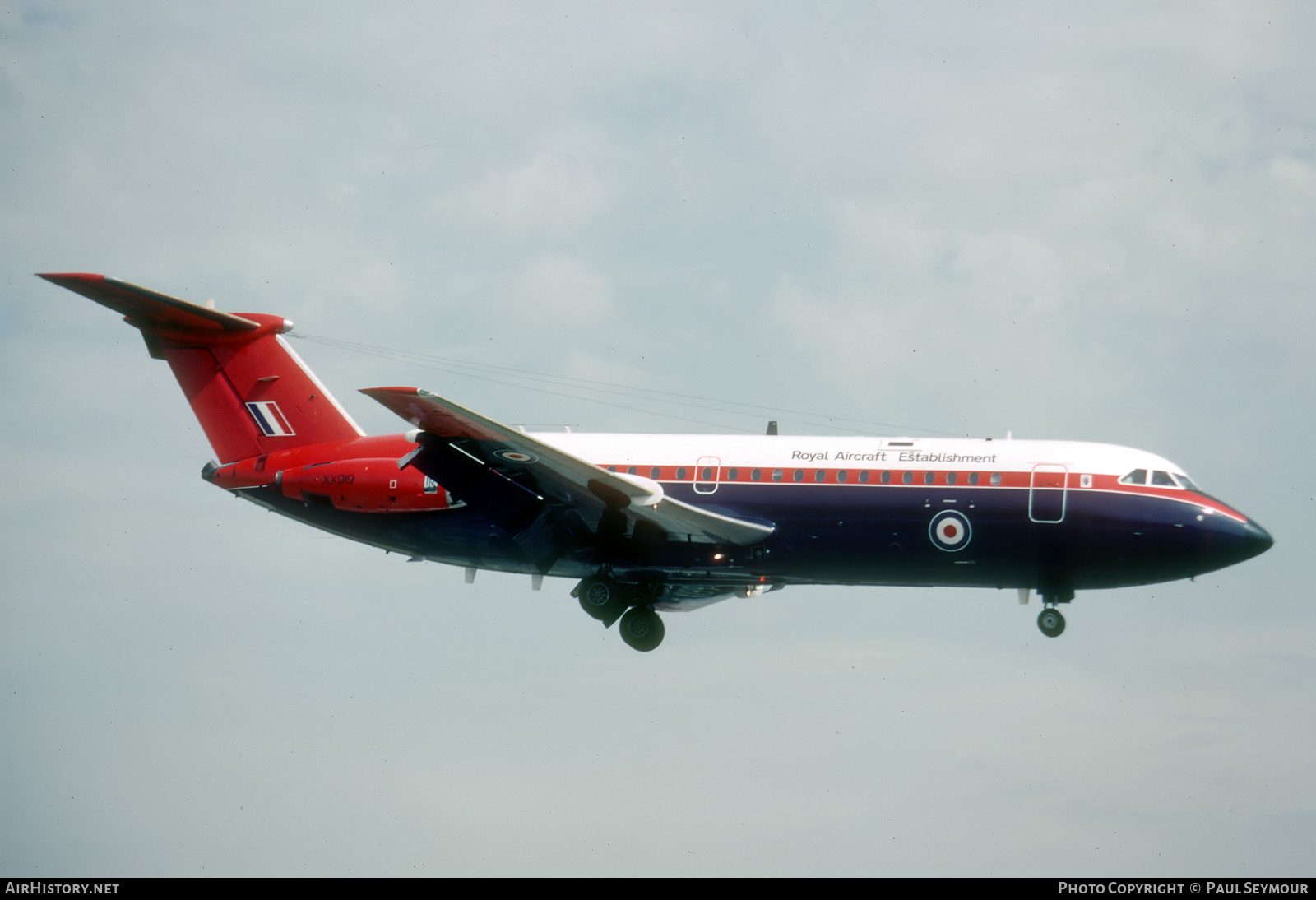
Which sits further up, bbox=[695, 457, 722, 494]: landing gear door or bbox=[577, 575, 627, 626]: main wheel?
bbox=[695, 457, 722, 494]: landing gear door

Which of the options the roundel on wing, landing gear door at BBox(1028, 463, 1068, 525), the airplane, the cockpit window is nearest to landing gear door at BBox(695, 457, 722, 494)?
the airplane

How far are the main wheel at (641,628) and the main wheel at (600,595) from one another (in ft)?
2.46

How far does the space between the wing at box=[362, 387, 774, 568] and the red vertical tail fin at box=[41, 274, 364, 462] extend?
5.94 meters

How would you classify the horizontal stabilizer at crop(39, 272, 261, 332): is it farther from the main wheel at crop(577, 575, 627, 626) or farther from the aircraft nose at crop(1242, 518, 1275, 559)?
the aircraft nose at crop(1242, 518, 1275, 559)

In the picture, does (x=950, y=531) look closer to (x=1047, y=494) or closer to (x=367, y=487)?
(x=1047, y=494)

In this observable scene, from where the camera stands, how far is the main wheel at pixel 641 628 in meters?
33.4

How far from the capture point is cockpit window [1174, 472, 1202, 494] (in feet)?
97.5

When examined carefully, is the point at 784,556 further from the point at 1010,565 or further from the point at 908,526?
the point at 1010,565

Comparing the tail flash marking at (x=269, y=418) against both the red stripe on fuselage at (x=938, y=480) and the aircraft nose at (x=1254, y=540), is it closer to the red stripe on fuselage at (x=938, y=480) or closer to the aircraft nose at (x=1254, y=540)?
the red stripe on fuselage at (x=938, y=480)

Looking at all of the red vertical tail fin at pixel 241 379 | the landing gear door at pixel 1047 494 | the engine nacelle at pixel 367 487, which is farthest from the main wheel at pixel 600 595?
the landing gear door at pixel 1047 494

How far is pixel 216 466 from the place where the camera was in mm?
34938

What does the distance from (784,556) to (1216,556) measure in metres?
9.11
